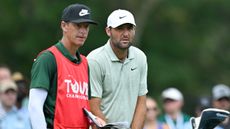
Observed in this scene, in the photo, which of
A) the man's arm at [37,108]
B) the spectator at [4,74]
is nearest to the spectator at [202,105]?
the spectator at [4,74]

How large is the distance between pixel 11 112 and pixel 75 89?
467cm

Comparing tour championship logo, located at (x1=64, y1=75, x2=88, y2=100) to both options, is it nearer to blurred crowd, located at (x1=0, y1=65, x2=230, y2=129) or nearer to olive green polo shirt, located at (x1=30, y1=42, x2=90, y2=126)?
olive green polo shirt, located at (x1=30, y1=42, x2=90, y2=126)

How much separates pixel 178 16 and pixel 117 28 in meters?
25.9

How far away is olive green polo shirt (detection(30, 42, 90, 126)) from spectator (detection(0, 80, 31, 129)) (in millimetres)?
4456

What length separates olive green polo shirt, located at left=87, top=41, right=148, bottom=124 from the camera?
11.0 meters

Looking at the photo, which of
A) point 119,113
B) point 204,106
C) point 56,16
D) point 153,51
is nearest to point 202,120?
point 119,113

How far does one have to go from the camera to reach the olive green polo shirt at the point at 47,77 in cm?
990

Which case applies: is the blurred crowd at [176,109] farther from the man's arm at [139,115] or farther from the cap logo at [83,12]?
the cap logo at [83,12]

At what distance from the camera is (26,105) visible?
15125mm

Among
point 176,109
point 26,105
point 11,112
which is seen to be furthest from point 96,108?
point 176,109

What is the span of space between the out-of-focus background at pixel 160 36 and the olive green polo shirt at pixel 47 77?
20.3m

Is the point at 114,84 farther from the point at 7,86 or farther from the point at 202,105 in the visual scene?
the point at 202,105

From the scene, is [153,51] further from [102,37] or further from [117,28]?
[117,28]

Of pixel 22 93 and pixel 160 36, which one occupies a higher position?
pixel 160 36
